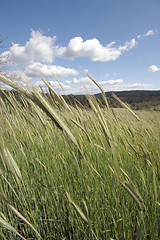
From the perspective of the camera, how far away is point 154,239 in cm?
84

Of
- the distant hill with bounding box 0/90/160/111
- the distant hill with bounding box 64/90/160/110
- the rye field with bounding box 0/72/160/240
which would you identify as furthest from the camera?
the distant hill with bounding box 64/90/160/110

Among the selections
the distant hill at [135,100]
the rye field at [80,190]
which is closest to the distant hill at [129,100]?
the distant hill at [135,100]

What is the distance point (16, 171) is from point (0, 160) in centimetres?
10

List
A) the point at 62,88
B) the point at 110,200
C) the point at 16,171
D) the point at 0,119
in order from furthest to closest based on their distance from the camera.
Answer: the point at 0,119 → the point at 62,88 → the point at 110,200 → the point at 16,171

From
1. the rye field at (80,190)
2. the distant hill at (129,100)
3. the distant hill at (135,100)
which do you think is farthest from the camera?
the distant hill at (135,100)

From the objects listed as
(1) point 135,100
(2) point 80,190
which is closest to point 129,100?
(1) point 135,100

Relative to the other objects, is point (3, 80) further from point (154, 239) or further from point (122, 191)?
point (154, 239)

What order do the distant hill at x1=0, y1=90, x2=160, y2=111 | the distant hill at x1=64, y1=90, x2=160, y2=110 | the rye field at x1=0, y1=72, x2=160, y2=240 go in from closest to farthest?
the rye field at x1=0, y1=72, x2=160, y2=240, the distant hill at x1=0, y1=90, x2=160, y2=111, the distant hill at x1=64, y1=90, x2=160, y2=110

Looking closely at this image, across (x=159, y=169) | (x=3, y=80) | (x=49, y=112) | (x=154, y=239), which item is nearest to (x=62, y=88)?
(x=3, y=80)

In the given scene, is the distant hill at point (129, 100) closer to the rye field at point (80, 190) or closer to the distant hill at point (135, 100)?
the distant hill at point (135, 100)

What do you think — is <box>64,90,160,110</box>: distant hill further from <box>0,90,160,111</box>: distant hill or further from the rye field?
the rye field

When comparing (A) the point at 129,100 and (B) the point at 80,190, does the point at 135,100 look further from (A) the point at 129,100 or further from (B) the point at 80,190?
(B) the point at 80,190

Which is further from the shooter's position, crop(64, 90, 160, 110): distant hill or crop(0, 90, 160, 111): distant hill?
crop(64, 90, 160, 110): distant hill

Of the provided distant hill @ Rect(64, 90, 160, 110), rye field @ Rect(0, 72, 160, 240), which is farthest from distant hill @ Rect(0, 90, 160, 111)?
rye field @ Rect(0, 72, 160, 240)
